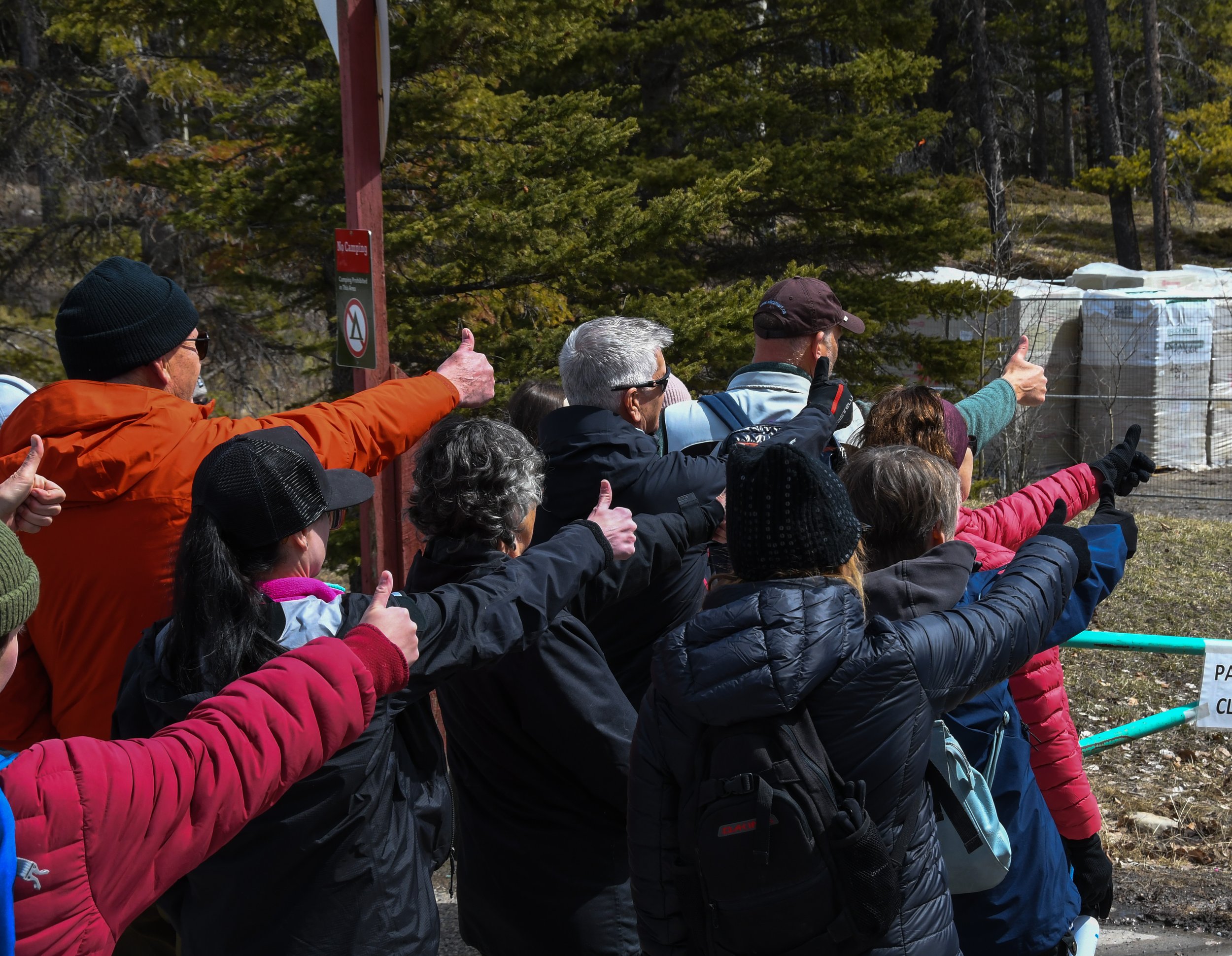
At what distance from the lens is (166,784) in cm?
160

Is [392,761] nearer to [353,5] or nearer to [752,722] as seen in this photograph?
[752,722]

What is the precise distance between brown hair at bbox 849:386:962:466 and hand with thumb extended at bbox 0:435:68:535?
212 cm

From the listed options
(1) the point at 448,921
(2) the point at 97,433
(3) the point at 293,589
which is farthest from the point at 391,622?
(1) the point at 448,921

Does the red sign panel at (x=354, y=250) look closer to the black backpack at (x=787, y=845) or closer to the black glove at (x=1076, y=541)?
the black glove at (x=1076, y=541)

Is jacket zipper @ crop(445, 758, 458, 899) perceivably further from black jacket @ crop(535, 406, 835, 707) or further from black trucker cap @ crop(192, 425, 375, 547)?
black trucker cap @ crop(192, 425, 375, 547)

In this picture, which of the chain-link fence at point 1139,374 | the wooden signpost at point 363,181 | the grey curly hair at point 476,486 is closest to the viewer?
the grey curly hair at point 476,486

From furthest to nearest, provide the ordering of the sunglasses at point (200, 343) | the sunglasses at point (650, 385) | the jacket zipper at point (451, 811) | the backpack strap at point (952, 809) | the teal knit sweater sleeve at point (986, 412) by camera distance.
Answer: the teal knit sweater sleeve at point (986, 412)
the sunglasses at point (650, 385)
the sunglasses at point (200, 343)
the jacket zipper at point (451, 811)
the backpack strap at point (952, 809)

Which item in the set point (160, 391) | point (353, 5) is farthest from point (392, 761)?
point (353, 5)

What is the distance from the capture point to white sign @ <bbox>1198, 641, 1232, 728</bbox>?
3.80m

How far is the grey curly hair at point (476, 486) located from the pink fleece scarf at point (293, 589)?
0.46 meters

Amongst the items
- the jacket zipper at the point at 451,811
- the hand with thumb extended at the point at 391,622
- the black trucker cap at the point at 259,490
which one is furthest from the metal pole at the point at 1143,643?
the black trucker cap at the point at 259,490

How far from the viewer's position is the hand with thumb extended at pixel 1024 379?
3.98m

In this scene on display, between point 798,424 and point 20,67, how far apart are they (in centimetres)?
1246

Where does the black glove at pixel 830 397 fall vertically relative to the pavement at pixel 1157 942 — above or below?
above
